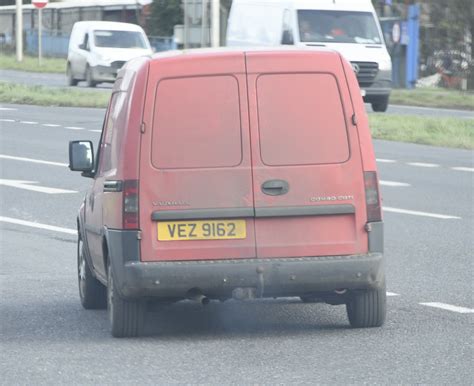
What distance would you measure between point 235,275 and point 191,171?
64cm

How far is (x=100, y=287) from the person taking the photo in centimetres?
1066

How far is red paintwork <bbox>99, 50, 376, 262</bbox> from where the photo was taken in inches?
352

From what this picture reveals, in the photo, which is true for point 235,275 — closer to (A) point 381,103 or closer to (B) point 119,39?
(A) point 381,103

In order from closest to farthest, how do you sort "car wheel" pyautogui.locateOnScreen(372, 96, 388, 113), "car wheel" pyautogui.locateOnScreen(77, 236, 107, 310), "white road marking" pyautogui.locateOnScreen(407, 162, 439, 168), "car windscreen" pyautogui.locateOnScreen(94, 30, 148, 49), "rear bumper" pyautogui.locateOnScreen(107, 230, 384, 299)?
"rear bumper" pyautogui.locateOnScreen(107, 230, 384, 299) → "car wheel" pyautogui.locateOnScreen(77, 236, 107, 310) → "white road marking" pyautogui.locateOnScreen(407, 162, 439, 168) → "car wheel" pyautogui.locateOnScreen(372, 96, 388, 113) → "car windscreen" pyautogui.locateOnScreen(94, 30, 148, 49)

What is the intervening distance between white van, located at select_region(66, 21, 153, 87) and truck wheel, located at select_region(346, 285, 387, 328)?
3635 centimetres

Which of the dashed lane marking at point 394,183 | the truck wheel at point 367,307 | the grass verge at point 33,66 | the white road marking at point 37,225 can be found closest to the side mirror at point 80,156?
the truck wheel at point 367,307

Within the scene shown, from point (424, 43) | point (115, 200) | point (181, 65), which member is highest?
point (181, 65)

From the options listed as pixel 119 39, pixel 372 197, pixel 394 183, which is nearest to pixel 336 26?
pixel 119 39

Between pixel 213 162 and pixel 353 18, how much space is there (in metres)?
27.1

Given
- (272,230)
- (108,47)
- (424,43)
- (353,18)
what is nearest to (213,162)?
(272,230)

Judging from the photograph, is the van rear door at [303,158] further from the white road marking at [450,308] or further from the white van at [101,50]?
the white van at [101,50]

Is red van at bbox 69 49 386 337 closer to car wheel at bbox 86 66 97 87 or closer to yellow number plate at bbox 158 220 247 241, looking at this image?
yellow number plate at bbox 158 220 247 241

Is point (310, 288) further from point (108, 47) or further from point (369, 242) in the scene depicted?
point (108, 47)

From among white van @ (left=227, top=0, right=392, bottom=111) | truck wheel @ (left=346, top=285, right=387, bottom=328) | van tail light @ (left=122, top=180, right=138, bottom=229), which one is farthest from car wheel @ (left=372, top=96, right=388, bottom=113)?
van tail light @ (left=122, top=180, right=138, bottom=229)
